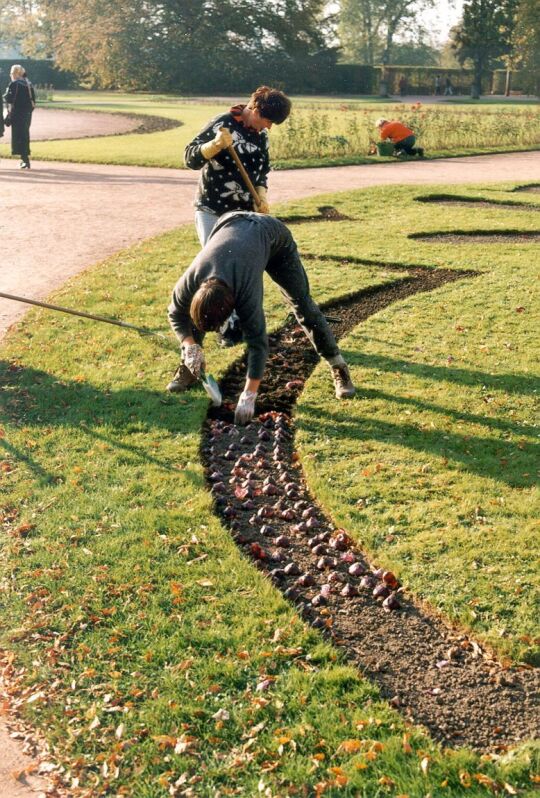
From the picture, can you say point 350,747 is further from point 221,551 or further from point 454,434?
point 454,434

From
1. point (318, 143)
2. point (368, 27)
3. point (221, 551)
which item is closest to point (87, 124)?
point (318, 143)

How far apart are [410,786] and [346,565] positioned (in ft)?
5.81

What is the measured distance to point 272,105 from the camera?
22.7 feet

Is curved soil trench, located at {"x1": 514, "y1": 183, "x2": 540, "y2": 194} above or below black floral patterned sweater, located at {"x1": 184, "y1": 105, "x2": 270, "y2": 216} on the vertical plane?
below

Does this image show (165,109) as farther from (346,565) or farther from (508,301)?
(346,565)

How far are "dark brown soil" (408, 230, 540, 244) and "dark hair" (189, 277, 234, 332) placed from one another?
28.5ft

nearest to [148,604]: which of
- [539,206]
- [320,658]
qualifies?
[320,658]

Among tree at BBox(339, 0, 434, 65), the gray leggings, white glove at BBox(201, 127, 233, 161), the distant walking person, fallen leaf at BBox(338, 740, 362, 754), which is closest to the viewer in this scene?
fallen leaf at BBox(338, 740, 362, 754)

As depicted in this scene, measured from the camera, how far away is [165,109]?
147 feet

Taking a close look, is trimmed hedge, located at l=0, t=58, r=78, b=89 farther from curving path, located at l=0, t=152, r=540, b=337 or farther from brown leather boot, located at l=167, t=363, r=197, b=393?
brown leather boot, located at l=167, t=363, r=197, b=393

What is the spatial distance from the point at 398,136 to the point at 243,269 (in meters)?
18.8

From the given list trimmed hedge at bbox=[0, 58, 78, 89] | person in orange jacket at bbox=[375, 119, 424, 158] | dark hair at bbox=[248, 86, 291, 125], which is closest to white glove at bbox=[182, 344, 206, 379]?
dark hair at bbox=[248, 86, 291, 125]

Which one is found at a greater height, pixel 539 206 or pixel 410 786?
pixel 539 206

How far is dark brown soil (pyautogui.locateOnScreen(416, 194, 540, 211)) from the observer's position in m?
16.7
